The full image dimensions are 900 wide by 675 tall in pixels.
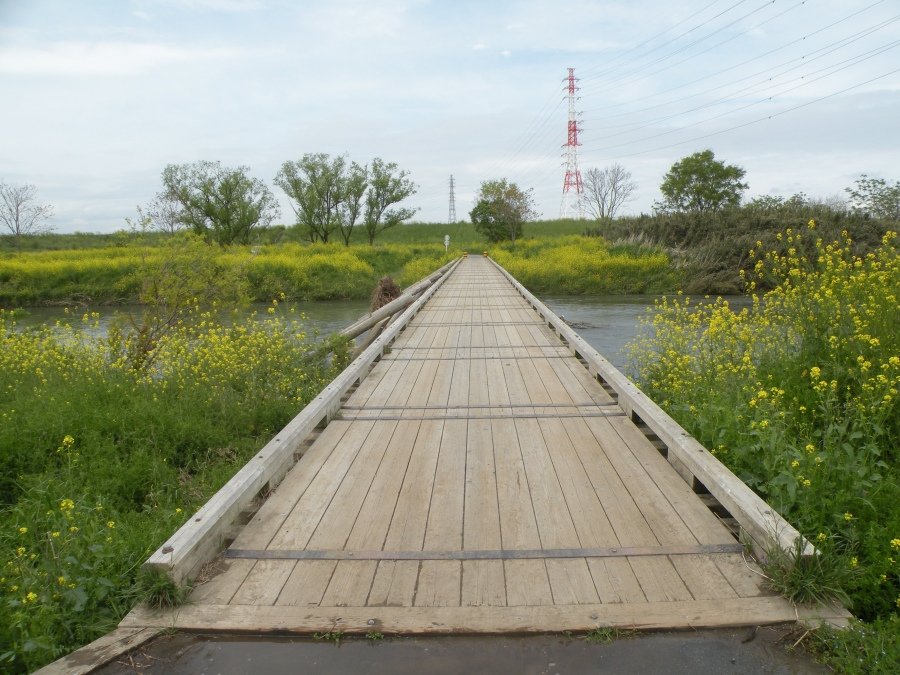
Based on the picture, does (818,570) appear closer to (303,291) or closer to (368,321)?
(368,321)

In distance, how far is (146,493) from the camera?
15.9 ft

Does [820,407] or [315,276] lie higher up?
[315,276]

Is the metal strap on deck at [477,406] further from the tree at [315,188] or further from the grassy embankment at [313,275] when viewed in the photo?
the tree at [315,188]

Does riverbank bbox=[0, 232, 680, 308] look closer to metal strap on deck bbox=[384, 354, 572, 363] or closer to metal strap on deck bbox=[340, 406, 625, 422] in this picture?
metal strap on deck bbox=[384, 354, 572, 363]

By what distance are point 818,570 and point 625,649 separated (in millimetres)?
922

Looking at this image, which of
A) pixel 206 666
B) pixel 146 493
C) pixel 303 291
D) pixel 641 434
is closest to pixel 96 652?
pixel 206 666

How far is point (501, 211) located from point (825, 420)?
4753 centimetres

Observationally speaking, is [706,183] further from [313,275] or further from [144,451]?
[144,451]

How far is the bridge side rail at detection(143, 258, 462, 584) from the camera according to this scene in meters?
2.71

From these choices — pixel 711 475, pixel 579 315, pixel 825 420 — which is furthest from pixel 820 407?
pixel 579 315

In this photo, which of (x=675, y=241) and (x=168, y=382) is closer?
(x=168, y=382)

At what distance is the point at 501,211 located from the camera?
50719 millimetres

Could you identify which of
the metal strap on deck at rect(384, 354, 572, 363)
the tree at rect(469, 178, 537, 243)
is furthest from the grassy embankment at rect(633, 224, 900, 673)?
the tree at rect(469, 178, 537, 243)

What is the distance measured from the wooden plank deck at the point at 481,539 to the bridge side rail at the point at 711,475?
11 centimetres
